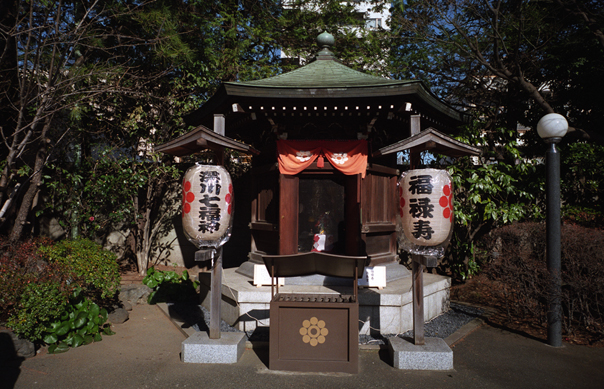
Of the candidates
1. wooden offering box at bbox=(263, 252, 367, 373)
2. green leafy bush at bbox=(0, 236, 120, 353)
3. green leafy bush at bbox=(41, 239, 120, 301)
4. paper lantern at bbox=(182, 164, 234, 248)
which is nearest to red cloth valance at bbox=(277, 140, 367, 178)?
paper lantern at bbox=(182, 164, 234, 248)

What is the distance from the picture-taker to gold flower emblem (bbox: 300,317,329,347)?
4.71 metres

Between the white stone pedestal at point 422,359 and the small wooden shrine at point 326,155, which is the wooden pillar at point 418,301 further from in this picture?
the small wooden shrine at point 326,155

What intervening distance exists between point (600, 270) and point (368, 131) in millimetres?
4400

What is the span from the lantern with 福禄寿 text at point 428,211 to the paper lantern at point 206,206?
8.52 ft

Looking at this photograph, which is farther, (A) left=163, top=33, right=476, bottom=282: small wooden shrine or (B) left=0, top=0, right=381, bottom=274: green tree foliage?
(B) left=0, top=0, right=381, bottom=274: green tree foliage

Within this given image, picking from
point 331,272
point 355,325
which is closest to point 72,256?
point 331,272

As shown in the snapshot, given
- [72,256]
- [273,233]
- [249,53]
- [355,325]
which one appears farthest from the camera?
[249,53]

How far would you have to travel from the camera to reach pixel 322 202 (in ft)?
27.6

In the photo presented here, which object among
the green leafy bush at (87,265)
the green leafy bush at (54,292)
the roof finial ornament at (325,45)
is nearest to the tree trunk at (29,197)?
the green leafy bush at (54,292)

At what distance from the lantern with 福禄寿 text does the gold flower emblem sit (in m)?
1.60

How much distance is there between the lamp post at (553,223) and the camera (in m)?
5.77

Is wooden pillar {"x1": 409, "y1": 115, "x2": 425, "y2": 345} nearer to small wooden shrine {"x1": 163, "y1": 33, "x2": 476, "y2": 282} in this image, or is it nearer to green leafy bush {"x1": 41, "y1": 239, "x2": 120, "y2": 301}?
small wooden shrine {"x1": 163, "y1": 33, "x2": 476, "y2": 282}

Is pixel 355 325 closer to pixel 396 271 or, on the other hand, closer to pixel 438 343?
pixel 438 343

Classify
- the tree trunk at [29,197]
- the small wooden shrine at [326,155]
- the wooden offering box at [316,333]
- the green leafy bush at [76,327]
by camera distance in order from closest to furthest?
the wooden offering box at [316,333], the green leafy bush at [76,327], the small wooden shrine at [326,155], the tree trunk at [29,197]
